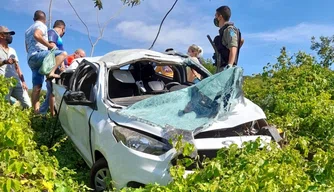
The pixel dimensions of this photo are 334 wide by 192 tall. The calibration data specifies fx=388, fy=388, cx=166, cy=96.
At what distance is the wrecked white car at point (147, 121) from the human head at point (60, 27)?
8.68 ft

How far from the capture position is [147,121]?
422cm

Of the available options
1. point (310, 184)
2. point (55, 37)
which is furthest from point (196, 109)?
point (55, 37)

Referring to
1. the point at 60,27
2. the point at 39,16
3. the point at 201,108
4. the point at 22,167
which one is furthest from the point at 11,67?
the point at 22,167

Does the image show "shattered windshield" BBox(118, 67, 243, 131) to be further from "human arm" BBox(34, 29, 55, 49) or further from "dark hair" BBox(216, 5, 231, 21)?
"human arm" BBox(34, 29, 55, 49)

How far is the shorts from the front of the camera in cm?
759

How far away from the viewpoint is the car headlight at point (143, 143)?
12.9 feet

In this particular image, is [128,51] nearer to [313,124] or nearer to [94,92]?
[94,92]

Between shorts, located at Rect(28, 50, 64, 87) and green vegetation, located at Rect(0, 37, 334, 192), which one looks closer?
green vegetation, located at Rect(0, 37, 334, 192)

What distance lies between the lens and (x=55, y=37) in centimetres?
826

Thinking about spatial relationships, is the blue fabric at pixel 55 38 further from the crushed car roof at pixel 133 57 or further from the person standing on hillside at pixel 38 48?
the crushed car roof at pixel 133 57

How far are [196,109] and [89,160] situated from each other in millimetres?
1555

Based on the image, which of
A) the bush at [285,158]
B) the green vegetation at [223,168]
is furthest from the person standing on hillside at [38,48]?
the bush at [285,158]

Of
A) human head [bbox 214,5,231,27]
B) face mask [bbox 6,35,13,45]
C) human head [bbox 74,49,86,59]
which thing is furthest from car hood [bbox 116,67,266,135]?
human head [bbox 74,49,86,59]

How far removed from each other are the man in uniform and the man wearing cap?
390cm
